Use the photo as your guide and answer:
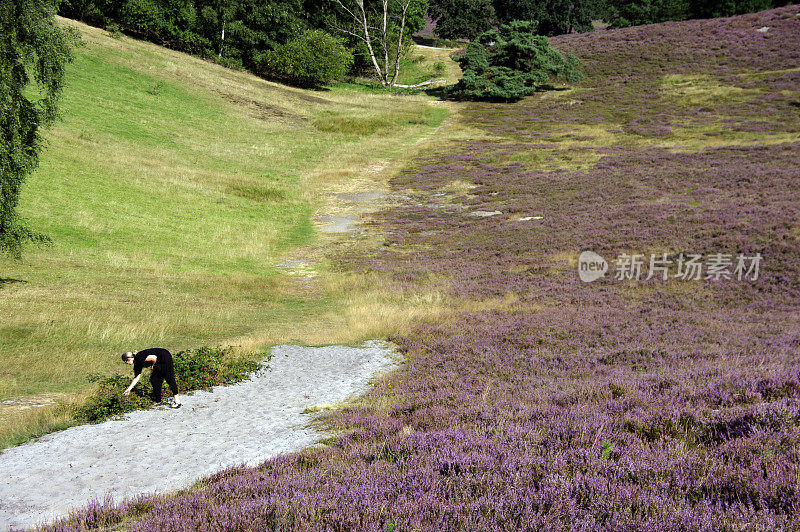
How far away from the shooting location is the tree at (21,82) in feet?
52.7

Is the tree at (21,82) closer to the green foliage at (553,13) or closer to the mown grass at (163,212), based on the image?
the mown grass at (163,212)

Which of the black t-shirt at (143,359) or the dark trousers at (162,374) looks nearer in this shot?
the black t-shirt at (143,359)

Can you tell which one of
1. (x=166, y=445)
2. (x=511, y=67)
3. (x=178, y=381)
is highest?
(x=511, y=67)

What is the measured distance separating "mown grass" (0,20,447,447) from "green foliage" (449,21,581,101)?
11.8 m

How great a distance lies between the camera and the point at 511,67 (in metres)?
81.7

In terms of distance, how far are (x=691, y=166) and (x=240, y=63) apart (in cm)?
7330

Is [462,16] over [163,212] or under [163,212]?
over

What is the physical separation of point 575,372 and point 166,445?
949 cm

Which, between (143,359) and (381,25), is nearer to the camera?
(143,359)

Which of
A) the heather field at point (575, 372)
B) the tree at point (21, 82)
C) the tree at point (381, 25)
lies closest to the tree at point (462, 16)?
the tree at point (381, 25)

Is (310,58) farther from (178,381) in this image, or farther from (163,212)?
(178,381)

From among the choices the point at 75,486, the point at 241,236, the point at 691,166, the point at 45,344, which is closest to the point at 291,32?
the point at 241,236

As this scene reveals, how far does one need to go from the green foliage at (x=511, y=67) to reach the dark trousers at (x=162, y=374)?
74411mm

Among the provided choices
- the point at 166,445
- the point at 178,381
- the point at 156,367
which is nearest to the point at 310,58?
the point at 178,381
